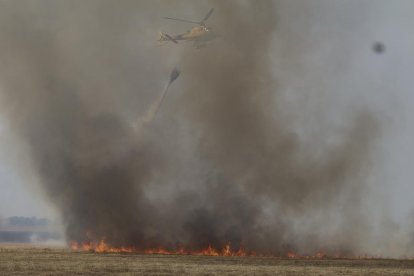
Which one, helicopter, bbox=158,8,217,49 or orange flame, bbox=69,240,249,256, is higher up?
helicopter, bbox=158,8,217,49

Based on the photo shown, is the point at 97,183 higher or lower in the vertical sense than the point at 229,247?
higher

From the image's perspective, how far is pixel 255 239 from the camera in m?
68.8

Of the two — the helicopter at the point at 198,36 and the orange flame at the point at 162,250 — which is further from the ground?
the helicopter at the point at 198,36

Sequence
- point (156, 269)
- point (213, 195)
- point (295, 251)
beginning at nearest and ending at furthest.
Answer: point (156, 269) → point (295, 251) → point (213, 195)

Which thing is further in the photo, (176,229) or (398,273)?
(176,229)

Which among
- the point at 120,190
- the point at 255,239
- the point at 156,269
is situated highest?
the point at 120,190

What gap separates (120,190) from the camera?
69562 mm

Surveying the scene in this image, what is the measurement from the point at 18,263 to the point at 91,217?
2836cm

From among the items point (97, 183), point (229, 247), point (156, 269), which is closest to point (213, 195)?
point (229, 247)

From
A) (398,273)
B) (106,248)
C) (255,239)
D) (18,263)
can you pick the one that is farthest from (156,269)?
(255,239)

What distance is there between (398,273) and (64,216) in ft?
142

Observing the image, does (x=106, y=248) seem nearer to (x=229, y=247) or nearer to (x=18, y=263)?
(x=229, y=247)

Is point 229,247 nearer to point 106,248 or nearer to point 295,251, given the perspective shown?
point 295,251

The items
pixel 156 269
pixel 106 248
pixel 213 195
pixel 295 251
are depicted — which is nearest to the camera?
pixel 156 269
